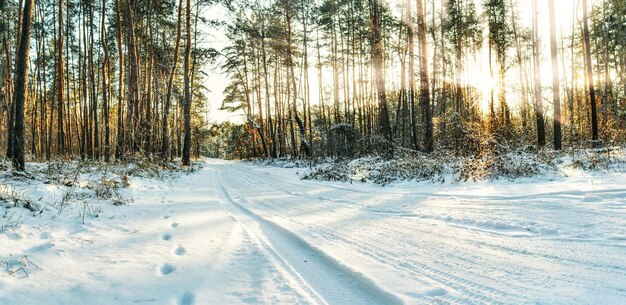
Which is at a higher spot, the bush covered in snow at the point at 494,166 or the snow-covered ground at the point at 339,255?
the bush covered in snow at the point at 494,166

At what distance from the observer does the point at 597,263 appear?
73.6 inches

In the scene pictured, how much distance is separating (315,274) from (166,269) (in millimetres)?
1047

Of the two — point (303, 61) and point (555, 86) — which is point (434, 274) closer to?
point (555, 86)

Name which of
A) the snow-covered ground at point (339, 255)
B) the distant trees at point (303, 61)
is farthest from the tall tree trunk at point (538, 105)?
the snow-covered ground at point (339, 255)

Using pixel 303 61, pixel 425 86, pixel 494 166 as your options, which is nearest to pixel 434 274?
pixel 494 166

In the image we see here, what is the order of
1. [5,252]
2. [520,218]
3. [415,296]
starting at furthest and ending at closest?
[520,218] < [5,252] < [415,296]

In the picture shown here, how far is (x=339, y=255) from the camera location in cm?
239

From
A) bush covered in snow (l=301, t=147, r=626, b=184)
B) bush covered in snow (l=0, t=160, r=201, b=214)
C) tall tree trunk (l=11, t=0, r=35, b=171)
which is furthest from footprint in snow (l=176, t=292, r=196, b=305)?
bush covered in snow (l=301, t=147, r=626, b=184)

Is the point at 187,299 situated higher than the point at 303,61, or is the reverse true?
the point at 303,61

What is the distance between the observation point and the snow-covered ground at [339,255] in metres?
1.74

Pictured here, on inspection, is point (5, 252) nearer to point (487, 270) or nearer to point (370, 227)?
point (370, 227)

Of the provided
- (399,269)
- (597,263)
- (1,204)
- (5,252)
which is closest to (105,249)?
(5,252)

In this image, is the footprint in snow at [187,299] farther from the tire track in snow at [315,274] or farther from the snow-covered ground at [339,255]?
the tire track in snow at [315,274]

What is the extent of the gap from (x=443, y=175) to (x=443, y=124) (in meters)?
3.10
